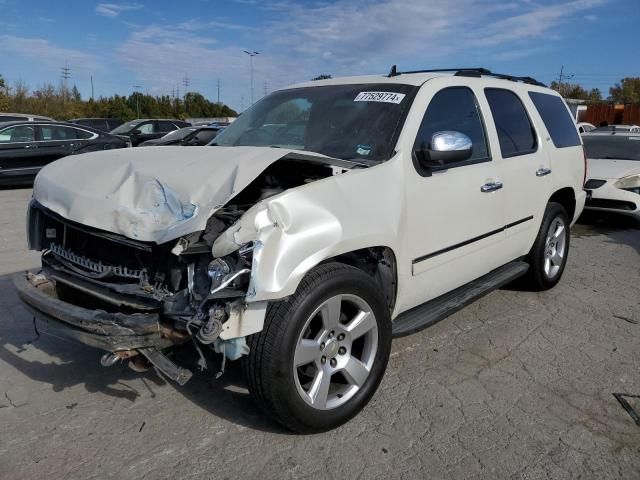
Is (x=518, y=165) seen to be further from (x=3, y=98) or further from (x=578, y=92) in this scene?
(x=578, y=92)

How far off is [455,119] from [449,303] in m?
1.31

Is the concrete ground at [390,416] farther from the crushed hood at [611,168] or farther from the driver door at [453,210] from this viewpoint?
the crushed hood at [611,168]

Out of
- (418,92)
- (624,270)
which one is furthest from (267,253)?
(624,270)

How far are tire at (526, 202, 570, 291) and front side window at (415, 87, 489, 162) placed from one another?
52.2 inches

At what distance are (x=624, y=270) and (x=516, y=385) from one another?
11.8 ft

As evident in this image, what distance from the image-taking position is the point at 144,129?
62.7ft

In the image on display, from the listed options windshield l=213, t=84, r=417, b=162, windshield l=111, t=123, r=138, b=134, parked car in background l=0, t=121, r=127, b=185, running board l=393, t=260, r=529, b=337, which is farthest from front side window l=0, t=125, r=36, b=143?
running board l=393, t=260, r=529, b=337

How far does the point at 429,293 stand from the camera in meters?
3.62

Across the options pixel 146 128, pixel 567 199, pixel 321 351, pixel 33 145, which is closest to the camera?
pixel 321 351

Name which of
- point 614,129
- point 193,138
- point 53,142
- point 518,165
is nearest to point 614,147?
point 614,129

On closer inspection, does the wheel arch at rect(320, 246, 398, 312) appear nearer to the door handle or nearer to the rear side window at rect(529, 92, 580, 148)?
the door handle

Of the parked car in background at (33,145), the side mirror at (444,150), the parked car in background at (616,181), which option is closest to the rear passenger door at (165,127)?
the parked car in background at (33,145)

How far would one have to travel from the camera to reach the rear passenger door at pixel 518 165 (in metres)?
4.24

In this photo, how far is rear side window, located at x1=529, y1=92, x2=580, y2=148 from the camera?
199 inches
